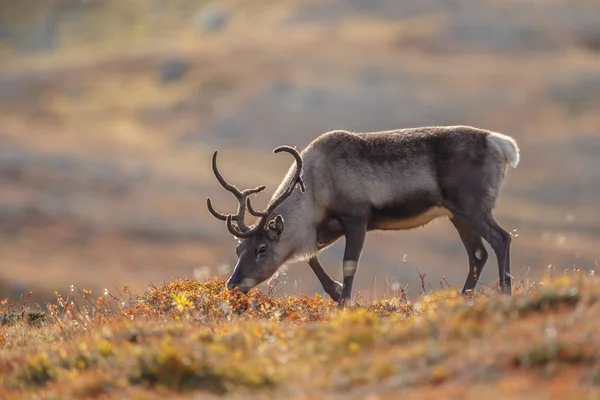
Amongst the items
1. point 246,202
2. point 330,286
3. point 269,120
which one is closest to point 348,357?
point 246,202

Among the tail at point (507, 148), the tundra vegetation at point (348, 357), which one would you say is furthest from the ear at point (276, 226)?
the tundra vegetation at point (348, 357)

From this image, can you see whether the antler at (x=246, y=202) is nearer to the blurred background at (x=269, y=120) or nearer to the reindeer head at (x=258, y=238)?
the reindeer head at (x=258, y=238)

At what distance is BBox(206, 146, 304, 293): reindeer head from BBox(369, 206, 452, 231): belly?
1.05 meters

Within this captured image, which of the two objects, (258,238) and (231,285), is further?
(258,238)

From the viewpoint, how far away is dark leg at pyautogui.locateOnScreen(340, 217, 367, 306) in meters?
11.4

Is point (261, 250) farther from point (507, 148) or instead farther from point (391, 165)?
point (507, 148)

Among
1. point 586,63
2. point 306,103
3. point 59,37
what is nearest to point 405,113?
point 306,103

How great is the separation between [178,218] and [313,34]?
39.8 meters

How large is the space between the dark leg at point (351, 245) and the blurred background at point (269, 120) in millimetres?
9862

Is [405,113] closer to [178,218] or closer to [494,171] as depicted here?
[178,218]

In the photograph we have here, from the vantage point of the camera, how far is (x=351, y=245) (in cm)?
1144

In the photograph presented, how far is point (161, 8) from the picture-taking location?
12150 centimetres

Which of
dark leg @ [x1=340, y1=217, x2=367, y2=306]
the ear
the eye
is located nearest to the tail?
dark leg @ [x1=340, y1=217, x2=367, y2=306]

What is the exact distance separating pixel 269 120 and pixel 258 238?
5007 cm
